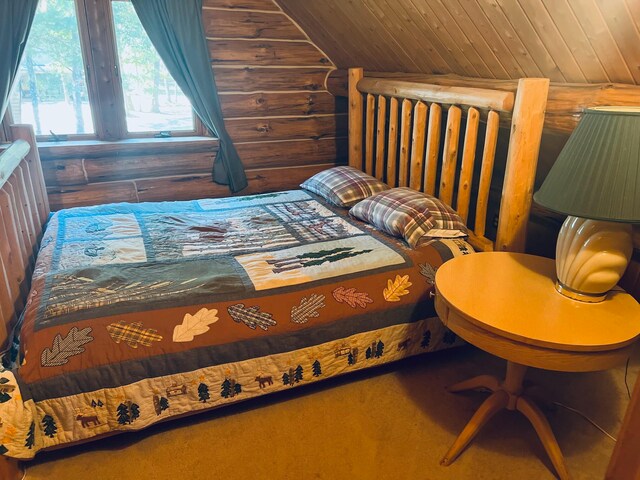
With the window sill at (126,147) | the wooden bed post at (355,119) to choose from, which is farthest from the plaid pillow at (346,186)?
the window sill at (126,147)

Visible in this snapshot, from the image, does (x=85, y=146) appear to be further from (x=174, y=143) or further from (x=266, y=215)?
(x=266, y=215)

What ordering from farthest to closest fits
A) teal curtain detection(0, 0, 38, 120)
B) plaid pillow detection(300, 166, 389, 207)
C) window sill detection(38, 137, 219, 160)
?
window sill detection(38, 137, 219, 160) → plaid pillow detection(300, 166, 389, 207) → teal curtain detection(0, 0, 38, 120)

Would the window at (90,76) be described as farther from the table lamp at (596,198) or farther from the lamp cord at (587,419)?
the lamp cord at (587,419)

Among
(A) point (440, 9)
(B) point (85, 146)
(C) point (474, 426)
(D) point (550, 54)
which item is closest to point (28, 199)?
(B) point (85, 146)

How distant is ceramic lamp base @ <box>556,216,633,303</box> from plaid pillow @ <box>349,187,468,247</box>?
72 cm

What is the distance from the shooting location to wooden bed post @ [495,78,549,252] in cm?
187

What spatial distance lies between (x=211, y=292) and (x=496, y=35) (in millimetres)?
1531

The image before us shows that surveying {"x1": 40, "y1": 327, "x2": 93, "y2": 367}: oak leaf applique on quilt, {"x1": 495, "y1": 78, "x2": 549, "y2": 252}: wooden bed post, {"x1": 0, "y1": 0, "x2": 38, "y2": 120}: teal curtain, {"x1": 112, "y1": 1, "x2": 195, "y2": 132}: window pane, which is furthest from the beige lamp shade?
{"x1": 0, "y1": 0, "x2": 38, "y2": 120}: teal curtain

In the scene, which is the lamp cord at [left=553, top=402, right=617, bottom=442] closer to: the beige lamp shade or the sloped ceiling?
the beige lamp shade

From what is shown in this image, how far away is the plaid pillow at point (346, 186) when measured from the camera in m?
2.82

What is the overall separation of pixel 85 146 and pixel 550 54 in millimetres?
2752

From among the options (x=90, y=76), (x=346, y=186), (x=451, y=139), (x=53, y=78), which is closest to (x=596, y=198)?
(x=451, y=139)

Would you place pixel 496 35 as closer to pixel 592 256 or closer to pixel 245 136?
pixel 592 256

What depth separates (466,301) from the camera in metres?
1.57
